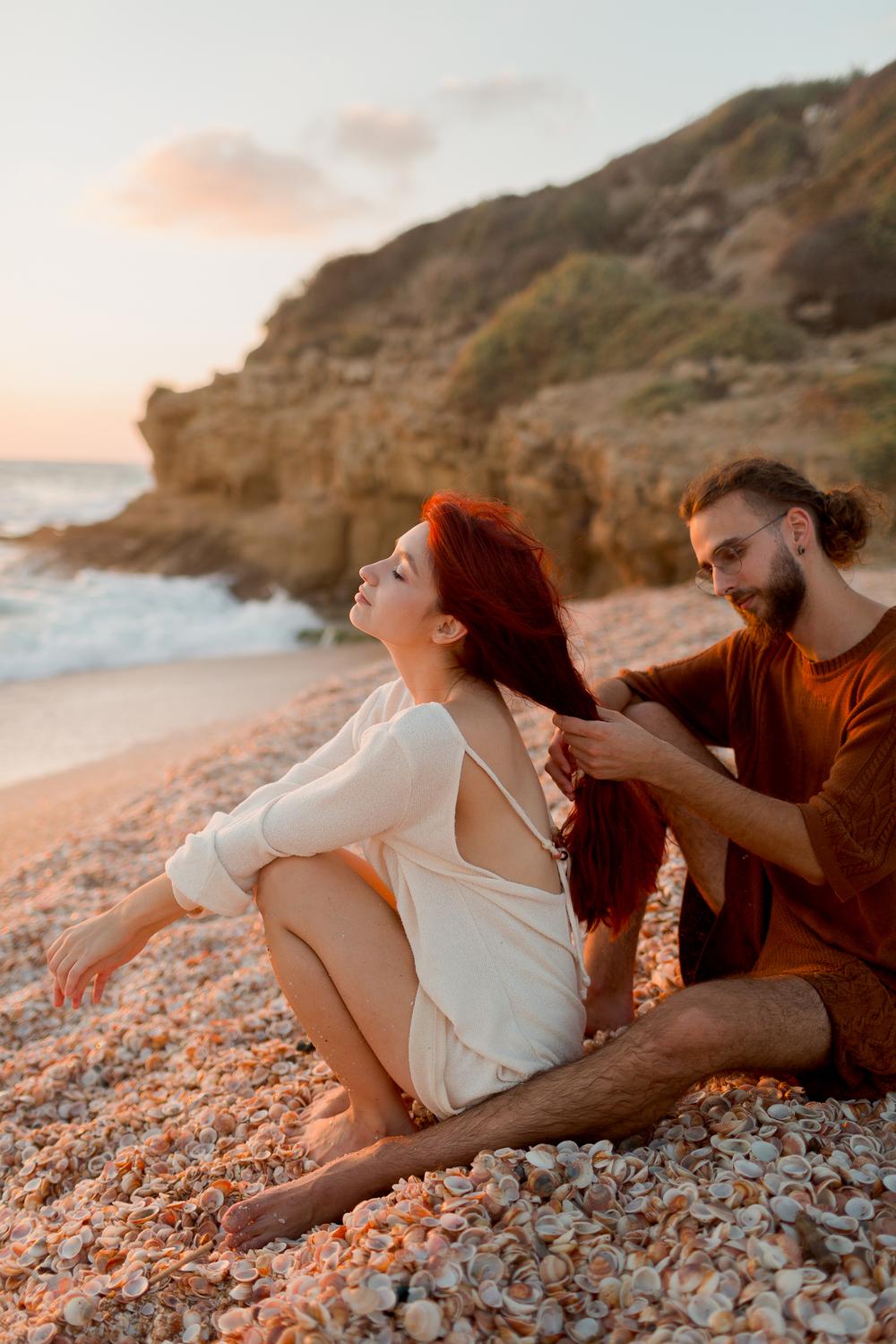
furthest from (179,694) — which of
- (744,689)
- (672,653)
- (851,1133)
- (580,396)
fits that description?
(851,1133)

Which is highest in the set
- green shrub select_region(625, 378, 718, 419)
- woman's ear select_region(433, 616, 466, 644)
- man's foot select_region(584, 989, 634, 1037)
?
green shrub select_region(625, 378, 718, 419)

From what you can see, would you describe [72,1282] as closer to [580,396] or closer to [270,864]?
[270,864]

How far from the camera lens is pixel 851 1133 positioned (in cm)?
229

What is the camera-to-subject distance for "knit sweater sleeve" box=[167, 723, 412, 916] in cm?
228

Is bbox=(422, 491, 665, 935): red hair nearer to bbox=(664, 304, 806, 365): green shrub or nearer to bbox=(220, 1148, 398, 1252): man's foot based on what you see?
bbox=(220, 1148, 398, 1252): man's foot

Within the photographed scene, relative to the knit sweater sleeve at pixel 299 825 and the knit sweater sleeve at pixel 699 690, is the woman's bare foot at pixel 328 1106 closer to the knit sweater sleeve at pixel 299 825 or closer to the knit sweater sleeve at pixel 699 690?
the knit sweater sleeve at pixel 299 825

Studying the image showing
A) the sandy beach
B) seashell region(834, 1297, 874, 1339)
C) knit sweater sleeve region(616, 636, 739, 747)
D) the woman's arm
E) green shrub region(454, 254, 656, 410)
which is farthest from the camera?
green shrub region(454, 254, 656, 410)

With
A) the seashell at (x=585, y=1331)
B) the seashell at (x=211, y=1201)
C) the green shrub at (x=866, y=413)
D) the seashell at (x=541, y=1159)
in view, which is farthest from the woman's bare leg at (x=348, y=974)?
the green shrub at (x=866, y=413)

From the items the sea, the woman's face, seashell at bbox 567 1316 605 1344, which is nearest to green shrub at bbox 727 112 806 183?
the sea

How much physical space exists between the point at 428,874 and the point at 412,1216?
2.36 feet

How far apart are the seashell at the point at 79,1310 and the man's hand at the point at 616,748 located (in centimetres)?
159

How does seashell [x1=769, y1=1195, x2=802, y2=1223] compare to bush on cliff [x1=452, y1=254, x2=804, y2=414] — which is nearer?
seashell [x1=769, y1=1195, x2=802, y2=1223]

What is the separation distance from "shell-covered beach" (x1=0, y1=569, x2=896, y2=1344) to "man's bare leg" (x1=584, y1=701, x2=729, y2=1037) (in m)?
0.24

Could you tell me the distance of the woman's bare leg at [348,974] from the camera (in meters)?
2.41
